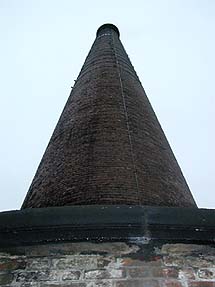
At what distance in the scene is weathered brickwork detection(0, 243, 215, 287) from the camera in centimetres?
282

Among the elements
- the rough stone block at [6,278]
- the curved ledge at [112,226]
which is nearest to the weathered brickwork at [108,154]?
the curved ledge at [112,226]

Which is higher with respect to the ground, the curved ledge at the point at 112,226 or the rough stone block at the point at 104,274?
the curved ledge at the point at 112,226

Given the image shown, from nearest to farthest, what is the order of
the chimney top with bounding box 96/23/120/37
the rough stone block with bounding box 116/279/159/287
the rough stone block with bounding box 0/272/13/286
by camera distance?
1. the rough stone block with bounding box 116/279/159/287
2. the rough stone block with bounding box 0/272/13/286
3. the chimney top with bounding box 96/23/120/37

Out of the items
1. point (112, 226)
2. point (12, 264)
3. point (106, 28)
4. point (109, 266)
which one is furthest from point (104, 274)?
point (106, 28)

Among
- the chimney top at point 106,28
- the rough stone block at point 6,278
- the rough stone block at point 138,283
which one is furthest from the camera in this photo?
the chimney top at point 106,28

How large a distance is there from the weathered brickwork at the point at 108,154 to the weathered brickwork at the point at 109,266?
757mm

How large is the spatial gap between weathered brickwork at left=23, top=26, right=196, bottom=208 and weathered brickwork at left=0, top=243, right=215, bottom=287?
757mm

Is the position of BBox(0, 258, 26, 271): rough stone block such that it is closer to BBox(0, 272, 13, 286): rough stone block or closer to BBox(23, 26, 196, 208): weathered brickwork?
BBox(0, 272, 13, 286): rough stone block

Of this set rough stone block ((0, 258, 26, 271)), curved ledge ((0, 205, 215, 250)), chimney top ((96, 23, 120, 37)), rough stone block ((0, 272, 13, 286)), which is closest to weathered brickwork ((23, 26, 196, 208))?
curved ledge ((0, 205, 215, 250))

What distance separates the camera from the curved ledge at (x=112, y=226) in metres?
2.98

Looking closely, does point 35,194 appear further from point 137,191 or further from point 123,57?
point 123,57

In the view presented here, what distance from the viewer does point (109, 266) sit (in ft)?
9.50

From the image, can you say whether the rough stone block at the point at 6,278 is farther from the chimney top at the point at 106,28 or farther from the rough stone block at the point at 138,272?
the chimney top at the point at 106,28

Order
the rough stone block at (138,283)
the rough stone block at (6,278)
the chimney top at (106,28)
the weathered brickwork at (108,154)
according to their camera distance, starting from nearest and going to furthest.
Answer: the rough stone block at (138,283)
the rough stone block at (6,278)
the weathered brickwork at (108,154)
the chimney top at (106,28)
